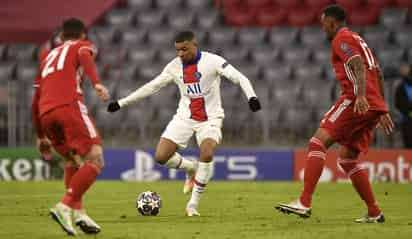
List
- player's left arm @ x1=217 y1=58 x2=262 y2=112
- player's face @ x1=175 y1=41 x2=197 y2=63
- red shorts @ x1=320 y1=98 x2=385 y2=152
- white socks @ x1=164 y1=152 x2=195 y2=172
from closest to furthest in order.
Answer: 1. red shorts @ x1=320 y1=98 x2=385 y2=152
2. player's left arm @ x1=217 y1=58 x2=262 y2=112
3. player's face @ x1=175 y1=41 x2=197 y2=63
4. white socks @ x1=164 y1=152 x2=195 y2=172

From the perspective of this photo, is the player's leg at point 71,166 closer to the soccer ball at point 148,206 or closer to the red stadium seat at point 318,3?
the soccer ball at point 148,206

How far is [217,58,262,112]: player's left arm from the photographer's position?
1159 centimetres

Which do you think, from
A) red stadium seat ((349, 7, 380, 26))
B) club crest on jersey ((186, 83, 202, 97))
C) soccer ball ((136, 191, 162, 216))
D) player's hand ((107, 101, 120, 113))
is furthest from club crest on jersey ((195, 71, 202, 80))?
red stadium seat ((349, 7, 380, 26))

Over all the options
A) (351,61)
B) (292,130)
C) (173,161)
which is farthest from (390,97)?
(351,61)

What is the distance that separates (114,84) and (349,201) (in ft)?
27.8

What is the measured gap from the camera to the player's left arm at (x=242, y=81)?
1159 centimetres

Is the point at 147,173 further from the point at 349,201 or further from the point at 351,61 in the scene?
the point at 351,61

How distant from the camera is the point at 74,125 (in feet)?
31.4

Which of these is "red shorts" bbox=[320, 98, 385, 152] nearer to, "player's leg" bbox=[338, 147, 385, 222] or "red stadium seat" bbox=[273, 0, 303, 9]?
"player's leg" bbox=[338, 147, 385, 222]

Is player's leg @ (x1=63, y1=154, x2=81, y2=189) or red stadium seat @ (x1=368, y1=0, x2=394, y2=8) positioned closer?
player's leg @ (x1=63, y1=154, x2=81, y2=189)

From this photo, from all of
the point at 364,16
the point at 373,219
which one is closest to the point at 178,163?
the point at 373,219

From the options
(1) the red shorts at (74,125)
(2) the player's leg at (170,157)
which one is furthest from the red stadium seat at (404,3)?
(1) the red shorts at (74,125)

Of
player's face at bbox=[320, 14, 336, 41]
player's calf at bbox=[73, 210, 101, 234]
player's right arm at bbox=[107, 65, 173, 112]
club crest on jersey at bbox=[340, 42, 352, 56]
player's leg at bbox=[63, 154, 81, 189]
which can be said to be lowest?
player's calf at bbox=[73, 210, 101, 234]

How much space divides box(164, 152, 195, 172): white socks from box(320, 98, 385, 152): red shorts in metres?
2.88
